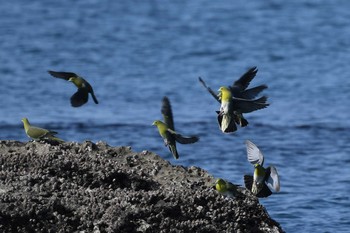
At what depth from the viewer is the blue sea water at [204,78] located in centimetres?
1305

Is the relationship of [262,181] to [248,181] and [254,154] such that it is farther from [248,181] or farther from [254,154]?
[254,154]

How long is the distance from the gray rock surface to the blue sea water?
2090 millimetres

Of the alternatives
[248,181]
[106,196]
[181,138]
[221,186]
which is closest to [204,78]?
[181,138]

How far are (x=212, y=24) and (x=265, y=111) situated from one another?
7.36m

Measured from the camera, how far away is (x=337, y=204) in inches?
440

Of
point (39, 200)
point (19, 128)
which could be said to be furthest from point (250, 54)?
point (39, 200)

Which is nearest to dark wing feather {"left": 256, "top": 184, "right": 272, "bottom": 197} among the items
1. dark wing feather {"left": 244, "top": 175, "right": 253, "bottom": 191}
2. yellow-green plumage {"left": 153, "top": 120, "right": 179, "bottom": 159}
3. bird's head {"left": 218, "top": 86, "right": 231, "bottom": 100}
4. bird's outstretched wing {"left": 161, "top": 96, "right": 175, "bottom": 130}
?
dark wing feather {"left": 244, "top": 175, "right": 253, "bottom": 191}

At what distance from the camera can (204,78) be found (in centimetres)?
1838

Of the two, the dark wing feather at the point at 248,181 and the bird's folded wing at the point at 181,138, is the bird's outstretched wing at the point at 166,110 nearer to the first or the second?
the bird's folded wing at the point at 181,138

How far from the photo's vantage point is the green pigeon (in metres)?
9.02

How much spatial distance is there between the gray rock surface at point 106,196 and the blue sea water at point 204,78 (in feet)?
6.86

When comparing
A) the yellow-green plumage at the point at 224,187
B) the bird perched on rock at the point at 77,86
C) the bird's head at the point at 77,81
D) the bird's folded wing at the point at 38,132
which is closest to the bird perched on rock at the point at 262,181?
the yellow-green plumage at the point at 224,187

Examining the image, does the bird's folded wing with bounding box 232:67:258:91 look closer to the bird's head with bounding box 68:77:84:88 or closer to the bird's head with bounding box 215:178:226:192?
the bird's head with bounding box 68:77:84:88

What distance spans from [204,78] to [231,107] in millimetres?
9313
